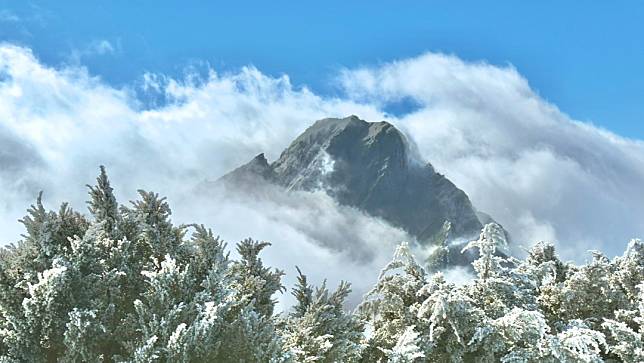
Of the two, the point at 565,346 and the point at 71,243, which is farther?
the point at 565,346

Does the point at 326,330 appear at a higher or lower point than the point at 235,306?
higher

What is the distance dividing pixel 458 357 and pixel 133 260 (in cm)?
802

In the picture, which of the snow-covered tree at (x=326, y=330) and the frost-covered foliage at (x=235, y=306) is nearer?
the frost-covered foliage at (x=235, y=306)

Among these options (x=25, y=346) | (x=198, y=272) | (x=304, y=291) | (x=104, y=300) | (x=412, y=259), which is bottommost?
(x=25, y=346)

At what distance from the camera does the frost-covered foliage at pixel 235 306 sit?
41.7 ft

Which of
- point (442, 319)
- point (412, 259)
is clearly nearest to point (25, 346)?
point (442, 319)

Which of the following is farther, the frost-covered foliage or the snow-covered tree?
the snow-covered tree

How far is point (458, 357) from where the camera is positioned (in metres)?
16.9

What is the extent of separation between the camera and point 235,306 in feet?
46.3

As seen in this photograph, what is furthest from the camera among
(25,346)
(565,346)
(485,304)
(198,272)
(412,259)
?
(412,259)

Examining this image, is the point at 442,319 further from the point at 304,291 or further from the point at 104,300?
the point at 104,300

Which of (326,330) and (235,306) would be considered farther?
(326,330)

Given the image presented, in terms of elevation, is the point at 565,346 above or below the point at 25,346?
above

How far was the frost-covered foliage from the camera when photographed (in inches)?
500
